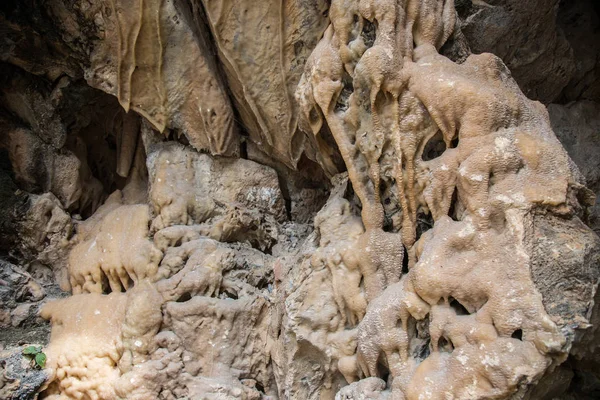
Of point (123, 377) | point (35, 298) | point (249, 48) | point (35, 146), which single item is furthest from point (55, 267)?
point (249, 48)

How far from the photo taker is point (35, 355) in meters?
4.65

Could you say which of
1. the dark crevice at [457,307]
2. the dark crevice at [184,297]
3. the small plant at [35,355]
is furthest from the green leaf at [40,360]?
the dark crevice at [457,307]

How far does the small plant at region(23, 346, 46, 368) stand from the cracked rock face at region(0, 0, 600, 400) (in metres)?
0.07

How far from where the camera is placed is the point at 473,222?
3035mm

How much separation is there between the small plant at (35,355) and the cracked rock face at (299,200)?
0.07 meters

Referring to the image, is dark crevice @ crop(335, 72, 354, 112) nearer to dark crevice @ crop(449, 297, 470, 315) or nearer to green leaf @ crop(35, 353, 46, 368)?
dark crevice @ crop(449, 297, 470, 315)

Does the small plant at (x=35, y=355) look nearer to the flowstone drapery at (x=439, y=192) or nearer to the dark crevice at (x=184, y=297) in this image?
the dark crevice at (x=184, y=297)

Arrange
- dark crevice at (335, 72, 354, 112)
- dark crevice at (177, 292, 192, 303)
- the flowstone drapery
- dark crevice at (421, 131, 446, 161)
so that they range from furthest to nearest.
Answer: dark crevice at (177, 292, 192, 303)
dark crevice at (335, 72, 354, 112)
dark crevice at (421, 131, 446, 161)
the flowstone drapery

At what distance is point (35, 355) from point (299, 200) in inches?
111

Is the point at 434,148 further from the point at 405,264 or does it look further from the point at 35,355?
the point at 35,355

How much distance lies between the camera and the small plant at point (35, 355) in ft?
15.1

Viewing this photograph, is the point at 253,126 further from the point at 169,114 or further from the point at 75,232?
the point at 75,232

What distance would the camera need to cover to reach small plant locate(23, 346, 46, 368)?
4605 millimetres

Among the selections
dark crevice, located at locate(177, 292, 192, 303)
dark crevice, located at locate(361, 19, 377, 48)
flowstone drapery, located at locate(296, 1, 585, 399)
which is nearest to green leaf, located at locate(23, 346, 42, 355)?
dark crevice, located at locate(177, 292, 192, 303)
